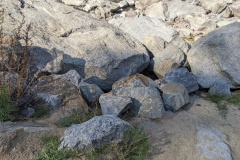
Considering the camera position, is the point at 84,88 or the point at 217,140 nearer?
the point at 217,140

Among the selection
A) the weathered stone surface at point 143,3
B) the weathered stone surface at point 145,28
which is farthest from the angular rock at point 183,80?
the weathered stone surface at point 143,3

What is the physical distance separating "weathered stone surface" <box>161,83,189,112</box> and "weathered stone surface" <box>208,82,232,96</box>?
1.07m

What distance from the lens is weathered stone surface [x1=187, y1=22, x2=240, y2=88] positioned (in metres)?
6.68

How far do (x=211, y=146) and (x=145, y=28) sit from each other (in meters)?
5.30

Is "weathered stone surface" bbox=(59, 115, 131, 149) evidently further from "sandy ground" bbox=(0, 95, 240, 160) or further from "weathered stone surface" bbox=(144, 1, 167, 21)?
"weathered stone surface" bbox=(144, 1, 167, 21)

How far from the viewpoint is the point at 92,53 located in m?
6.40

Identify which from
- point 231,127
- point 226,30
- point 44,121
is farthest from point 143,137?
point 226,30

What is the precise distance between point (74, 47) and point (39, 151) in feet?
10.9

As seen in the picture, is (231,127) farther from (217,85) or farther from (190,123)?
(217,85)

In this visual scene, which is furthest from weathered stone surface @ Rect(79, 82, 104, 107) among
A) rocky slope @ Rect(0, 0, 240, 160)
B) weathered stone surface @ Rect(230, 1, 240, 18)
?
weathered stone surface @ Rect(230, 1, 240, 18)

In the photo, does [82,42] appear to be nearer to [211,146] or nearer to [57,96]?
[57,96]

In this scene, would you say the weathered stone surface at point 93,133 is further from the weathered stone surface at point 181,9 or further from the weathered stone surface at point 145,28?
the weathered stone surface at point 181,9

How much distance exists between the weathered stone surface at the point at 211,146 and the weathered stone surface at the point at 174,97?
0.66 metres

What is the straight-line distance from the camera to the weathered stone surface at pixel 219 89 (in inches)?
246
